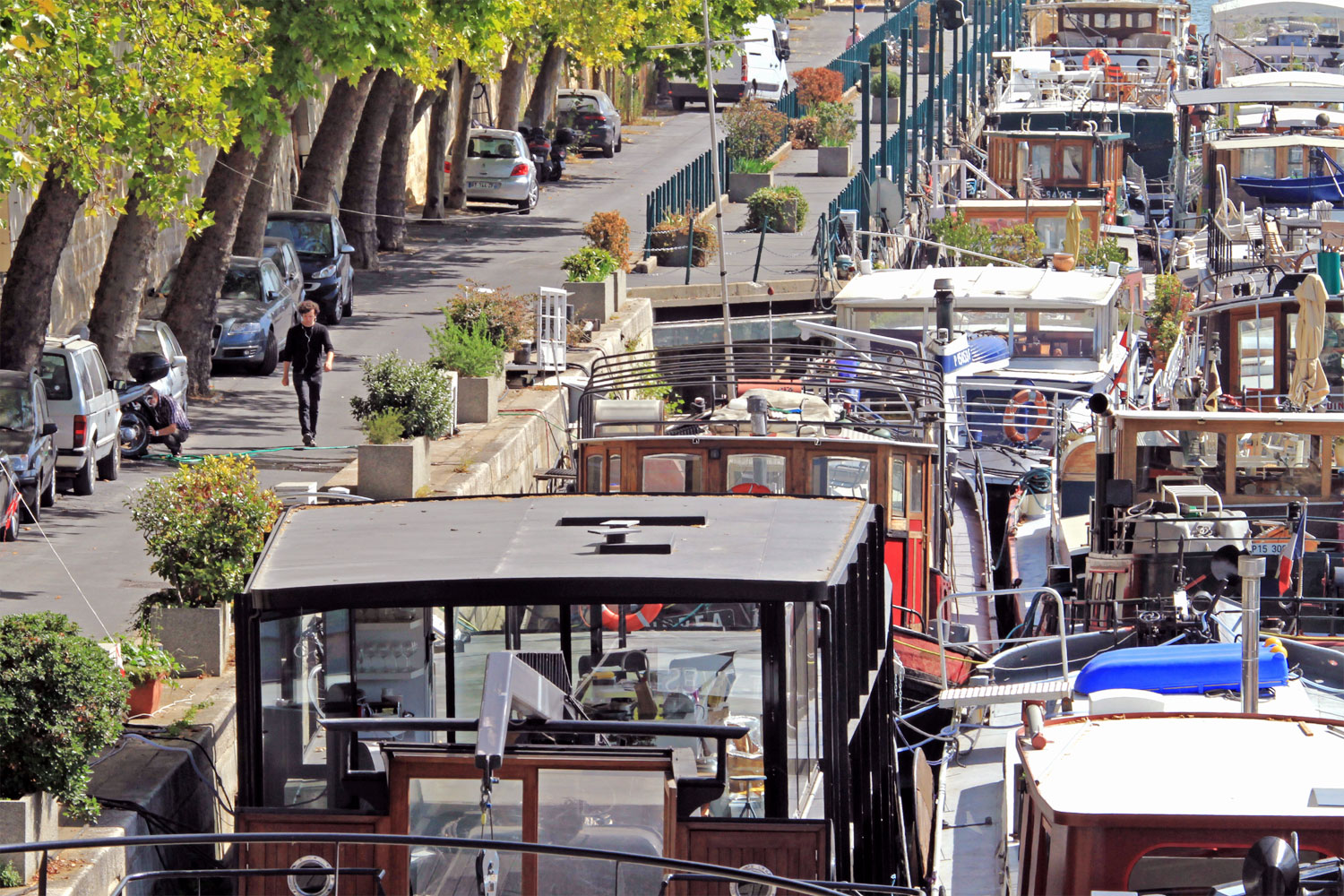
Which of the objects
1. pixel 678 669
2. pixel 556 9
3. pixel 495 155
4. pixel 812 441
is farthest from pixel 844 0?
pixel 678 669

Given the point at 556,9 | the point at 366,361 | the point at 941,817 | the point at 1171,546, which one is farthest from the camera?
the point at 556,9

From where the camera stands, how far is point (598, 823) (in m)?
6.79

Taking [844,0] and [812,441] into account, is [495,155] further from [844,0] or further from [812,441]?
[844,0]

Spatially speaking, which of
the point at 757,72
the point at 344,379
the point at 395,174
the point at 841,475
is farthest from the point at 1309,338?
the point at 757,72

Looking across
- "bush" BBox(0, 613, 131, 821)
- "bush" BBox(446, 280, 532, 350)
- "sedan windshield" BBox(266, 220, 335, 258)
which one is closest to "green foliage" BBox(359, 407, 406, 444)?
"bush" BBox(446, 280, 532, 350)

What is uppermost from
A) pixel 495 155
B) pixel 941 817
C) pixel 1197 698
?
pixel 495 155

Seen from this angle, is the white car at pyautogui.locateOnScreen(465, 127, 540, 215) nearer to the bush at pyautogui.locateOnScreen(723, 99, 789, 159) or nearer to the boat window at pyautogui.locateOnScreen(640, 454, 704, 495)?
the bush at pyautogui.locateOnScreen(723, 99, 789, 159)

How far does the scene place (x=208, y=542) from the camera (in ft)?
40.7

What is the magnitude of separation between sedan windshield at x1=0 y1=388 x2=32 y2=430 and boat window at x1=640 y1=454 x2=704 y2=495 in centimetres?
614

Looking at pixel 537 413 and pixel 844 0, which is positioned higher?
pixel 844 0

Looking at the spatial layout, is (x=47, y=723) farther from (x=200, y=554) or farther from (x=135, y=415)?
(x=135, y=415)

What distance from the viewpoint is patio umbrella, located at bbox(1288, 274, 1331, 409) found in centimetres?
1906

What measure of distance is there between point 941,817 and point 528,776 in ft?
15.7

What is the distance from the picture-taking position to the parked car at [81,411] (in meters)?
18.4
